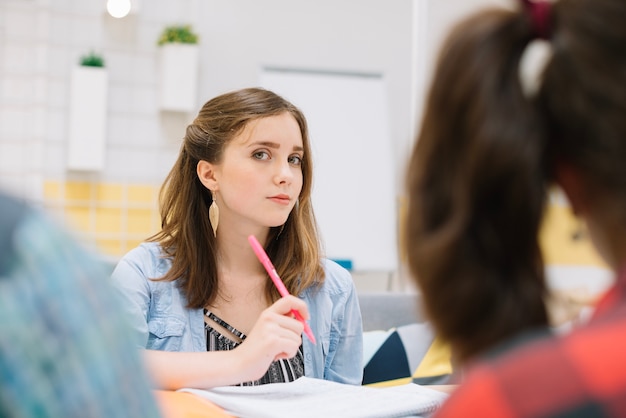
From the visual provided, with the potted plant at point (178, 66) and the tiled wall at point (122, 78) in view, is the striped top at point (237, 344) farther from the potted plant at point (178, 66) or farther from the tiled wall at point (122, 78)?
the potted plant at point (178, 66)

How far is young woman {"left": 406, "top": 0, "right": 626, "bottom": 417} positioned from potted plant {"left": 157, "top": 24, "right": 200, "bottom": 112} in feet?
13.9

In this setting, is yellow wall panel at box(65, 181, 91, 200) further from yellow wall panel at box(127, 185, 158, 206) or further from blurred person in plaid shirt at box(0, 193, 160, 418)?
blurred person in plaid shirt at box(0, 193, 160, 418)

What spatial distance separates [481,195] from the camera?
562 millimetres

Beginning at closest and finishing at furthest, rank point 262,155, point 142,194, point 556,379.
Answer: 1. point 556,379
2. point 262,155
3. point 142,194

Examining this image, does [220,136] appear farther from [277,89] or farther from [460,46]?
[277,89]

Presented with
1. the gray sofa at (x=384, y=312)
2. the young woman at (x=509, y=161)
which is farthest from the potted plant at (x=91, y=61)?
the young woman at (x=509, y=161)

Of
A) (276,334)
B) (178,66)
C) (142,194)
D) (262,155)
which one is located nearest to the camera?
(276,334)

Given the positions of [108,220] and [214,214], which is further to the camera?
[108,220]

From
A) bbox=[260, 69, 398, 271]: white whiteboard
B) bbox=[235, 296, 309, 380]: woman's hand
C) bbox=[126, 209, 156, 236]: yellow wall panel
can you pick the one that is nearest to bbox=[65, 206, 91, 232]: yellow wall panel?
bbox=[126, 209, 156, 236]: yellow wall panel

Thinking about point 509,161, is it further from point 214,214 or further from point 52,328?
point 214,214

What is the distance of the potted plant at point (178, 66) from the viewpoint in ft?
15.4

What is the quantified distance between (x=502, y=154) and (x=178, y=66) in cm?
430

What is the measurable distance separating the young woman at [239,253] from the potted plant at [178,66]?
2.70 meters

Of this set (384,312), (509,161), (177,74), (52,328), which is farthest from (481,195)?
(177,74)
